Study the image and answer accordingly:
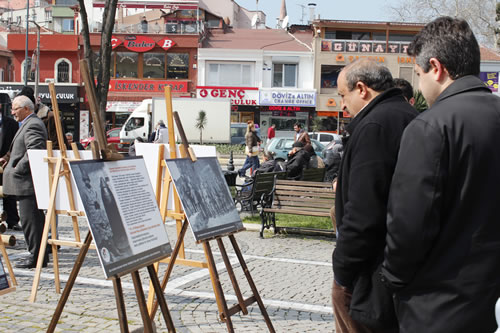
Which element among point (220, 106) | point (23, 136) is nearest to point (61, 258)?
point (23, 136)

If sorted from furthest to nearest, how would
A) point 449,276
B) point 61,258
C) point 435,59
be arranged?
point 61,258, point 435,59, point 449,276

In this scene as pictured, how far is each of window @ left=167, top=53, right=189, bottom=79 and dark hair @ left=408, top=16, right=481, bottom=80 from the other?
40846 millimetres

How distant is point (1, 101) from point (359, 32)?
1223 inches

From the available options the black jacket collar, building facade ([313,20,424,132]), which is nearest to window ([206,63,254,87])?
building facade ([313,20,424,132])

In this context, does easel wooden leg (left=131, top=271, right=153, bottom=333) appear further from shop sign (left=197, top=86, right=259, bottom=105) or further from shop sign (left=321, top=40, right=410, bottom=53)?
shop sign (left=321, top=40, right=410, bottom=53)

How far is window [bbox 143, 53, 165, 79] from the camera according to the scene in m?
42.9

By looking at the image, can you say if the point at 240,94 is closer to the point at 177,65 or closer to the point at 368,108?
the point at 177,65

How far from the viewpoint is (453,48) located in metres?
2.48

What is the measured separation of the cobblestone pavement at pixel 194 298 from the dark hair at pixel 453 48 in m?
3.11

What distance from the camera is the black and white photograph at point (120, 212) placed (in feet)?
11.6

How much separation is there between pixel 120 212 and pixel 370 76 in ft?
5.75

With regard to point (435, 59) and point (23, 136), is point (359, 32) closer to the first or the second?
point (23, 136)

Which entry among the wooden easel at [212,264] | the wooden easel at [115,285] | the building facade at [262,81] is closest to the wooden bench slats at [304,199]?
the wooden easel at [212,264]

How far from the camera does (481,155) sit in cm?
234
